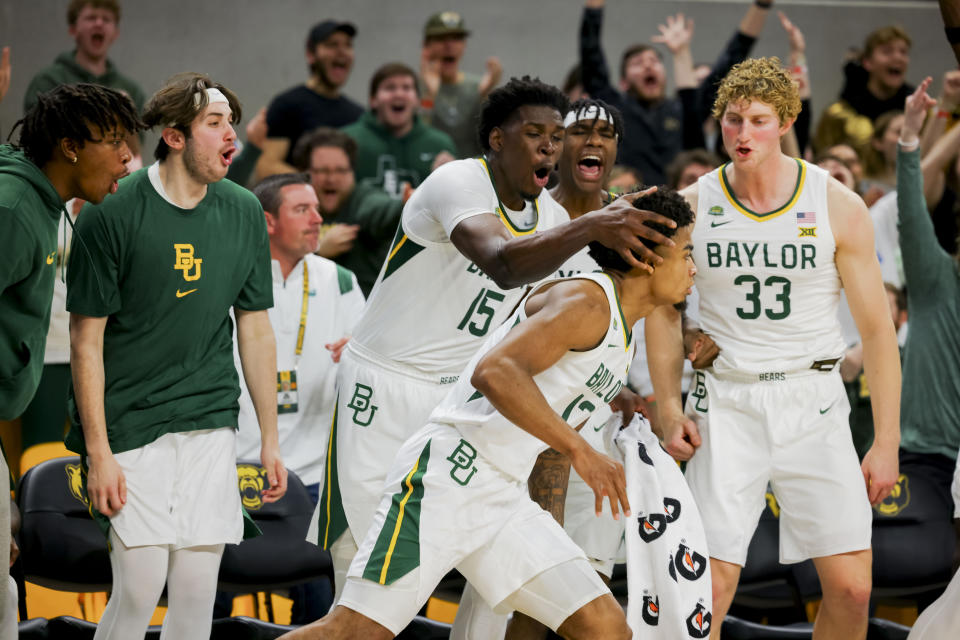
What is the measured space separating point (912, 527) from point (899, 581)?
0.26 metres

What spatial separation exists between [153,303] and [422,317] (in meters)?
0.98

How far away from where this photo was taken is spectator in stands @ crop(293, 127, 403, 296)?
6.80 meters

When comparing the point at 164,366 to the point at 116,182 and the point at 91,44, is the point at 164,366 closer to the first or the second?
the point at 116,182

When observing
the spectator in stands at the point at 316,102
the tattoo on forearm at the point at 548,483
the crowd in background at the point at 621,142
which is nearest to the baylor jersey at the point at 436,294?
the tattoo on forearm at the point at 548,483

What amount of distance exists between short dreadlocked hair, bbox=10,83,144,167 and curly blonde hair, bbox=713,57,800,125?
7.36ft

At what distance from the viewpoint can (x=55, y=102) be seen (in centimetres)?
368

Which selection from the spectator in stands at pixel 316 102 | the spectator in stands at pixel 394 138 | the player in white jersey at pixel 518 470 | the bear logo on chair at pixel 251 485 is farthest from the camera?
the spectator in stands at pixel 316 102

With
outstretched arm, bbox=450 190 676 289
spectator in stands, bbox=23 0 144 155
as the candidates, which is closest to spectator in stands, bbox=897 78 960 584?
outstretched arm, bbox=450 190 676 289

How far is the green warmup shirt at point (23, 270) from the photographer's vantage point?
3.47 meters

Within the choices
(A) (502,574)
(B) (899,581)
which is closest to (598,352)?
(A) (502,574)

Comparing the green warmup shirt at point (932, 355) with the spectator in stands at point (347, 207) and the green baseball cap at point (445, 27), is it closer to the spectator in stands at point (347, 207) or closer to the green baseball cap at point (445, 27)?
the spectator in stands at point (347, 207)

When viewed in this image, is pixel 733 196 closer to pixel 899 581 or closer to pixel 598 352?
pixel 598 352

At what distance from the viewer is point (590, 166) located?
4.96m

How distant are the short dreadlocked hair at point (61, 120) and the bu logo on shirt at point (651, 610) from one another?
227 centimetres
